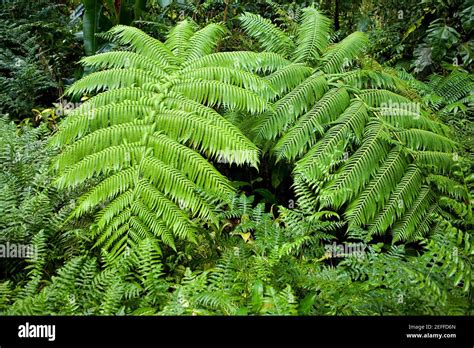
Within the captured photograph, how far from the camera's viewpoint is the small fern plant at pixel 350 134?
2.19 metres

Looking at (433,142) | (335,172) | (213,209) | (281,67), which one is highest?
(281,67)

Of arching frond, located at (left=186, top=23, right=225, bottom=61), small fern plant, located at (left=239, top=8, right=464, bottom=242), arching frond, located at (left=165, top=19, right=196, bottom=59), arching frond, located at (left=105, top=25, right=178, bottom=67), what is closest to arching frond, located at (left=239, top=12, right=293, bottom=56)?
small fern plant, located at (left=239, top=8, right=464, bottom=242)

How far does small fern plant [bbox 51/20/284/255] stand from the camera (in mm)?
2027

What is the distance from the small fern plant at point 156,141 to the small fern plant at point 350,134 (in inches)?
8.4

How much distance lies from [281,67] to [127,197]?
1.30 m

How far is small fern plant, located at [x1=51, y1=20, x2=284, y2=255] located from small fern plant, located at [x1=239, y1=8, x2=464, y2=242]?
214 mm

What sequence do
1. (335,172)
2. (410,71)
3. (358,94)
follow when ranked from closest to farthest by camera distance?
1. (335,172)
2. (358,94)
3. (410,71)

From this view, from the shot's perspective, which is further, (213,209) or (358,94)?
(358,94)

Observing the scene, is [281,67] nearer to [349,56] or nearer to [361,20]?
[349,56]

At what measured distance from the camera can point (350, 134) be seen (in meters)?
2.44

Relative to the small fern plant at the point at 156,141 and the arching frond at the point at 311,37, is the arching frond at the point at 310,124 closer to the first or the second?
the small fern plant at the point at 156,141

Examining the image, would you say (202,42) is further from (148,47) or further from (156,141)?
(156,141)

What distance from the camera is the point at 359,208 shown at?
2.17 meters
